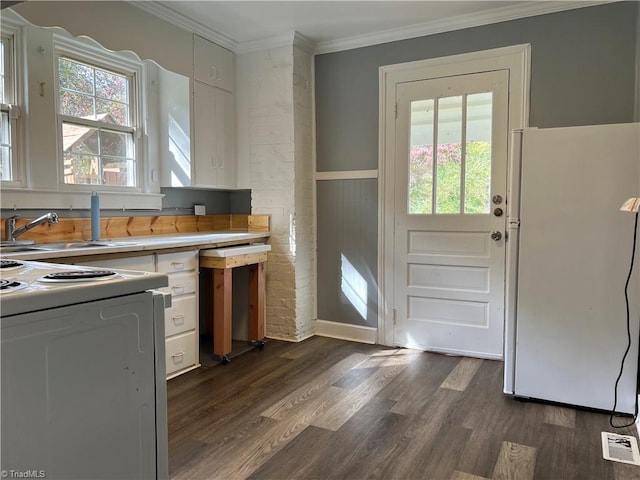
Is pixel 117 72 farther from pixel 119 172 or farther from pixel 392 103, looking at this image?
pixel 392 103

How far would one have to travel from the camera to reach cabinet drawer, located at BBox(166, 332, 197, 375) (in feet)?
9.66

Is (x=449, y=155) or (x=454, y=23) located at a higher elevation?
(x=454, y=23)

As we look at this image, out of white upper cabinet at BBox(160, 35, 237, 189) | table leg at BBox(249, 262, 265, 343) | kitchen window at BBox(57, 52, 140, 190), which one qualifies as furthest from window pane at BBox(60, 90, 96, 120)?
table leg at BBox(249, 262, 265, 343)

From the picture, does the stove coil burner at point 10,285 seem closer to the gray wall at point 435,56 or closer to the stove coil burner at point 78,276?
the stove coil burner at point 78,276

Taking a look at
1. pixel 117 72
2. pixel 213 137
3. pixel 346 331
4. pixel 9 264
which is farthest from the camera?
pixel 346 331

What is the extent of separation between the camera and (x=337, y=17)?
10.9 feet

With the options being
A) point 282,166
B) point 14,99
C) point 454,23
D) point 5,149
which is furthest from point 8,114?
point 454,23

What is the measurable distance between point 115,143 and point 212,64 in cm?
96

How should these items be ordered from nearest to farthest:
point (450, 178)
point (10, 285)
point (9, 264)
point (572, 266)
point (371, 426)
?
point (10, 285) → point (9, 264) → point (371, 426) → point (572, 266) → point (450, 178)

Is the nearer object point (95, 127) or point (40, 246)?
point (40, 246)

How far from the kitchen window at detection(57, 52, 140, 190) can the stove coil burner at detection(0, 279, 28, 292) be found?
2.06 meters

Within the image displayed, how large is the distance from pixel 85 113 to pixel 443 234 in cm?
257

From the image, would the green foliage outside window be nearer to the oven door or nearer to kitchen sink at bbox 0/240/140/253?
kitchen sink at bbox 0/240/140/253

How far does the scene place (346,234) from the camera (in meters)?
3.84
